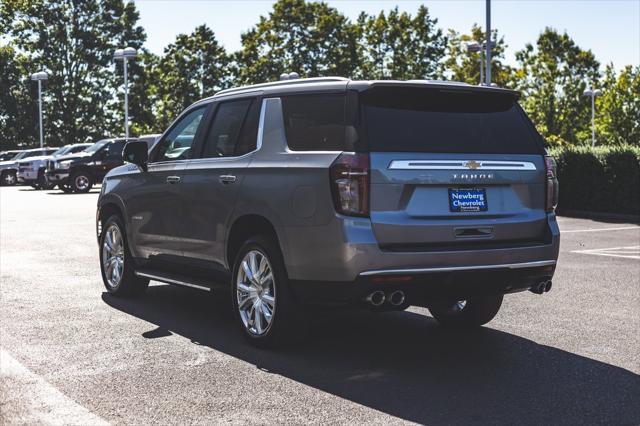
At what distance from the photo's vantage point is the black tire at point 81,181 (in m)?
34.7

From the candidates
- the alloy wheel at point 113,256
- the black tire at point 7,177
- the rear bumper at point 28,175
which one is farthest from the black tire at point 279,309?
the black tire at point 7,177

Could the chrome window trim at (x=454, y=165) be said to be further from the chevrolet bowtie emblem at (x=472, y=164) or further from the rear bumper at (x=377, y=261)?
the rear bumper at (x=377, y=261)

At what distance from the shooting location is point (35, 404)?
4.98 meters

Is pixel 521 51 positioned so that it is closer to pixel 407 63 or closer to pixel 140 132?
pixel 407 63

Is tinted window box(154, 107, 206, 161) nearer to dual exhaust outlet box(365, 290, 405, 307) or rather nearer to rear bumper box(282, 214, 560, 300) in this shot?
rear bumper box(282, 214, 560, 300)

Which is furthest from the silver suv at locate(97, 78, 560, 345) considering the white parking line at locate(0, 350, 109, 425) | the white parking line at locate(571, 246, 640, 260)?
the white parking line at locate(571, 246, 640, 260)

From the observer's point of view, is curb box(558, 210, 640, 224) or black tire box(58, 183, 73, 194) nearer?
curb box(558, 210, 640, 224)

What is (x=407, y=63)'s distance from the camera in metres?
69.9

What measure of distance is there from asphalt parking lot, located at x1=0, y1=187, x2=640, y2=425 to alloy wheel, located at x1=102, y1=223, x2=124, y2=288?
216 mm

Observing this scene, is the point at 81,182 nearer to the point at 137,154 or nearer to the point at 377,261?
the point at 137,154

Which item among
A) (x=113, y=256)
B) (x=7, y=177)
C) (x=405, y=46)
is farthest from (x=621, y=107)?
(x=113, y=256)

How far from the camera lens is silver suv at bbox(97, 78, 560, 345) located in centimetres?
572

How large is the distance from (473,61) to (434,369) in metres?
63.8

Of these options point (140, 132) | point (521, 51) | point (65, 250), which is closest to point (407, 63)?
point (521, 51)
